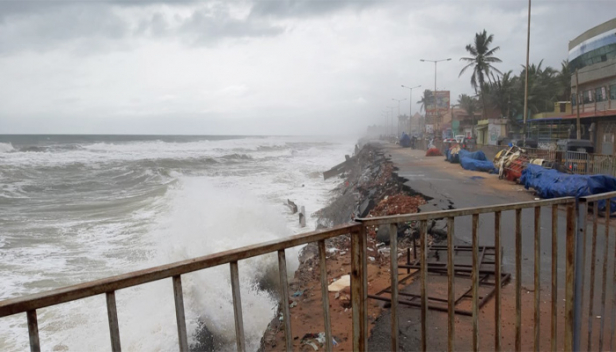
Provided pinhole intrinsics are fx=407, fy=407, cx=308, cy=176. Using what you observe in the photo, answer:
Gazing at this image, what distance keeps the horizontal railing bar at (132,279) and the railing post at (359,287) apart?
A: 0.09 meters

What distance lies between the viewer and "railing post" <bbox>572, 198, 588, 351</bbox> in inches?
99.9

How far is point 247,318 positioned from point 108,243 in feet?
20.3

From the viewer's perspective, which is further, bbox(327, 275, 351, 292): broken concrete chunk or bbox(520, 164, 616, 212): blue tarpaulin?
bbox(520, 164, 616, 212): blue tarpaulin

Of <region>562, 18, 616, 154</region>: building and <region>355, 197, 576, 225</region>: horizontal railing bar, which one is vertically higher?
<region>562, 18, 616, 154</region>: building

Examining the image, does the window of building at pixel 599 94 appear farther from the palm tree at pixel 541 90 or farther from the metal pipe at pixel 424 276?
the metal pipe at pixel 424 276

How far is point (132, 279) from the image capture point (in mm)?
1526

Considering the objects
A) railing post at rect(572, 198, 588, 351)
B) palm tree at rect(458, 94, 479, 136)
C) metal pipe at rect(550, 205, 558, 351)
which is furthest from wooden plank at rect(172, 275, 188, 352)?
palm tree at rect(458, 94, 479, 136)

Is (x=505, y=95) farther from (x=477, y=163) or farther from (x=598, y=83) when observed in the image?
(x=477, y=163)

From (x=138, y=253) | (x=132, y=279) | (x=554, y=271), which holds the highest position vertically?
(x=132, y=279)

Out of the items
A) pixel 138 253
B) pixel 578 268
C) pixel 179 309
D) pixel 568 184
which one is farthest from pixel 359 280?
pixel 568 184

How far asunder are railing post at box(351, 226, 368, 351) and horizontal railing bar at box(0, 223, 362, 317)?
0.30 ft

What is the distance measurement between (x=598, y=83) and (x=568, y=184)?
2229 cm

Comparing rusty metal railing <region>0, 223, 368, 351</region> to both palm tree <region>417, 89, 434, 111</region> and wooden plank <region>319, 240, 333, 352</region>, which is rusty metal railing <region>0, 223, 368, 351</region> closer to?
wooden plank <region>319, 240, 333, 352</region>

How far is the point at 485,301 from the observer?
4.62 meters
